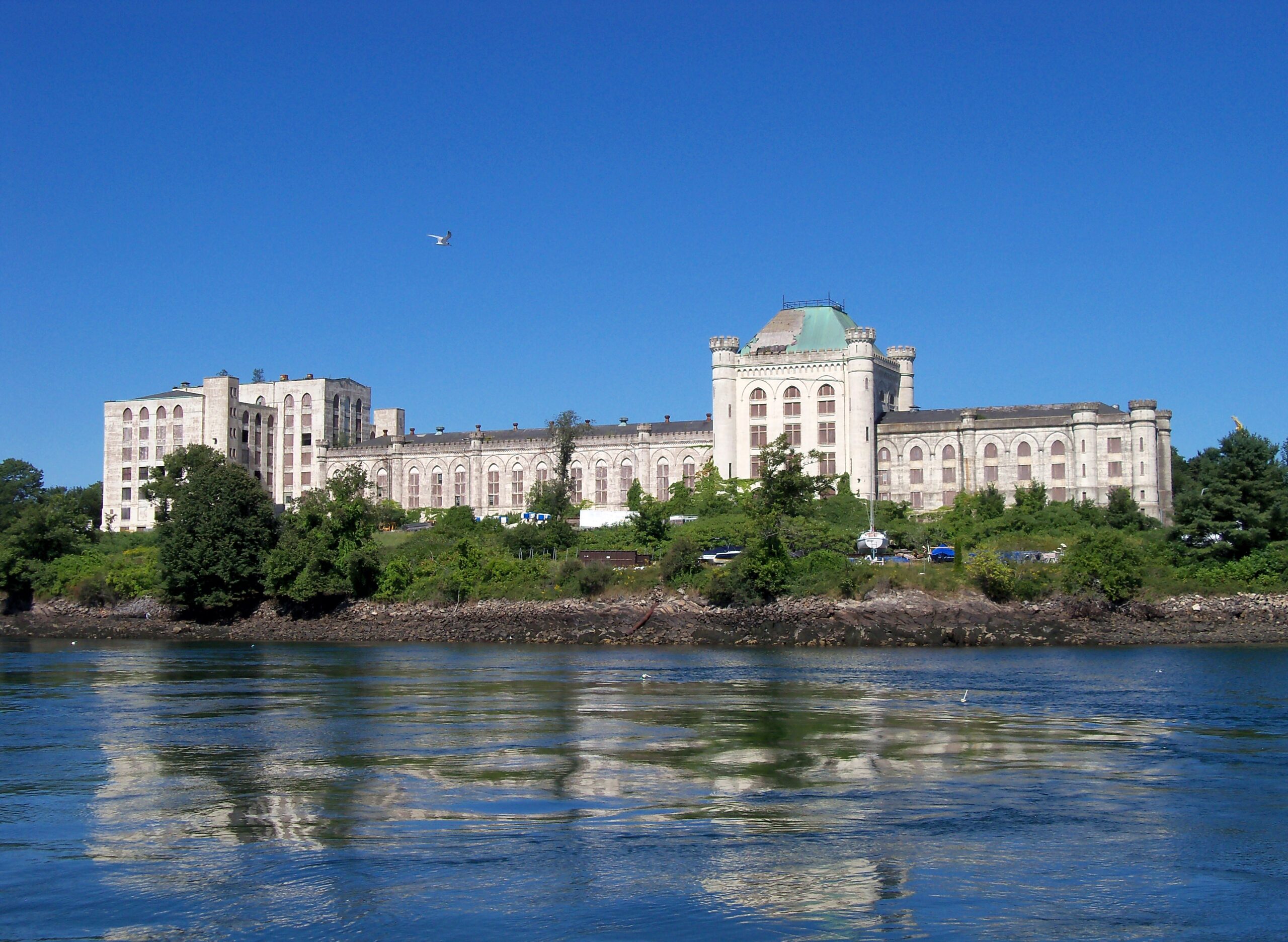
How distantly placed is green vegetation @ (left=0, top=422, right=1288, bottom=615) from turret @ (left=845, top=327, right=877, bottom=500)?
1.69 meters

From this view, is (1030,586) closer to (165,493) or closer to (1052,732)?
(1052,732)

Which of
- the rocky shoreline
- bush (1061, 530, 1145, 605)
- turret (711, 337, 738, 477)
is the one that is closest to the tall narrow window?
turret (711, 337, 738, 477)

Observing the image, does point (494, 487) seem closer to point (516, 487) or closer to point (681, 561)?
point (516, 487)

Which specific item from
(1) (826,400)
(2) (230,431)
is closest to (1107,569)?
(1) (826,400)

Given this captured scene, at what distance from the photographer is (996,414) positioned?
3622 inches

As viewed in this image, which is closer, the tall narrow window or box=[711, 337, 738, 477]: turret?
box=[711, 337, 738, 477]: turret

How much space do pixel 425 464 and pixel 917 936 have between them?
95487 mm

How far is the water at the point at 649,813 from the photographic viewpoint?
15305 mm

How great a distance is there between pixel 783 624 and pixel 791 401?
31885 millimetres

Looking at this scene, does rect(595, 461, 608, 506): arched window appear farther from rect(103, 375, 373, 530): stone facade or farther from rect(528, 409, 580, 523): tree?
rect(103, 375, 373, 530): stone facade

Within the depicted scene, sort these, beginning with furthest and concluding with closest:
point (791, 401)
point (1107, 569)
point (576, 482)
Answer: point (576, 482), point (791, 401), point (1107, 569)

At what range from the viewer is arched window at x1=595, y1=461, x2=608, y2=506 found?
102m

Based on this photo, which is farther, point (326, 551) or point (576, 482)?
point (576, 482)

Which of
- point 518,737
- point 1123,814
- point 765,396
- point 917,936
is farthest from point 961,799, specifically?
point 765,396
